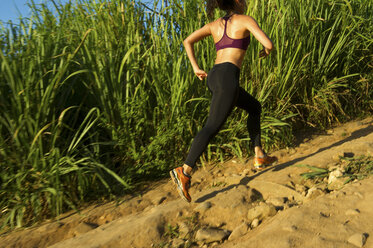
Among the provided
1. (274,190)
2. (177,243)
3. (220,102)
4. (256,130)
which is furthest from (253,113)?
(177,243)

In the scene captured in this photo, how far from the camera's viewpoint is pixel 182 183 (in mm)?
2229

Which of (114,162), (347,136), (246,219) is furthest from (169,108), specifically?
(347,136)

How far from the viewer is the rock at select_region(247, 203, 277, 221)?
2025 millimetres

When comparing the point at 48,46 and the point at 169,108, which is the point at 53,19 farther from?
the point at 169,108

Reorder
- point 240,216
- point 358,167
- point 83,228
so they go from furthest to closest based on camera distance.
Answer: point 358,167, point 83,228, point 240,216

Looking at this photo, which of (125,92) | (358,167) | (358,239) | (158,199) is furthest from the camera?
(125,92)

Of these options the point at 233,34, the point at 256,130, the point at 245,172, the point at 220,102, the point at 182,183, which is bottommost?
the point at 245,172

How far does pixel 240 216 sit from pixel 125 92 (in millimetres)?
1452

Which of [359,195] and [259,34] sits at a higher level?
[259,34]

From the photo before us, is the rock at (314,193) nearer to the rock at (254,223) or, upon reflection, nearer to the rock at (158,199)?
the rock at (254,223)

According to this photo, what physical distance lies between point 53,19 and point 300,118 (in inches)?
106

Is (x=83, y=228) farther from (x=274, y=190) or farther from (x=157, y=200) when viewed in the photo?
(x=274, y=190)

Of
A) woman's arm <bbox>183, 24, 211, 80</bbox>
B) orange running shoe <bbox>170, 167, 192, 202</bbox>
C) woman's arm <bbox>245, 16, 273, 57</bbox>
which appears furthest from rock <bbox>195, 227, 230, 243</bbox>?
woman's arm <bbox>245, 16, 273, 57</bbox>

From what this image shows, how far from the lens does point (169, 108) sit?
2895 millimetres
